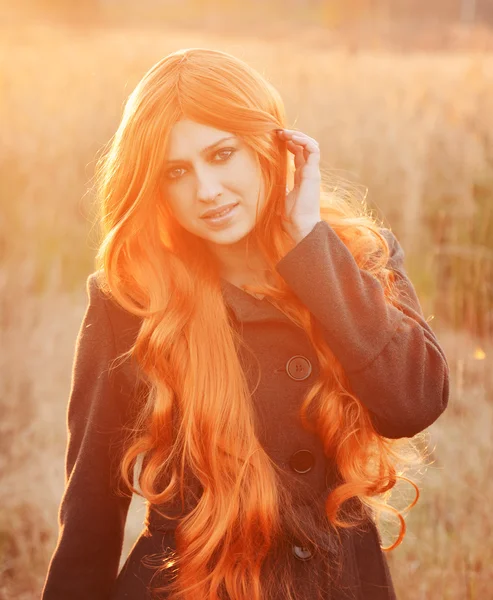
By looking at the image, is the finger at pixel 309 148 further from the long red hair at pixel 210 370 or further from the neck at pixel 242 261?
the neck at pixel 242 261

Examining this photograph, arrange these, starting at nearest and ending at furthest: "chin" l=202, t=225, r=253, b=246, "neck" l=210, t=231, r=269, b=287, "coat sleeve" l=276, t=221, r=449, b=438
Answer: "coat sleeve" l=276, t=221, r=449, b=438 → "chin" l=202, t=225, r=253, b=246 → "neck" l=210, t=231, r=269, b=287

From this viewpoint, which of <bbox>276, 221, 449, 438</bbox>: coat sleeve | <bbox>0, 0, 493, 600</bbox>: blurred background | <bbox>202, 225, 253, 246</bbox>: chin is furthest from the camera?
<bbox>0, 0, 493, 600</bbox>: blurred background

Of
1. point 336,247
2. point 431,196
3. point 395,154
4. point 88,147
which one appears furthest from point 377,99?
point 336,247

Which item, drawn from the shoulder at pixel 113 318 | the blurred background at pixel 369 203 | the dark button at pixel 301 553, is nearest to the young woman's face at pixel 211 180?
the shoulder at pixel 113 318

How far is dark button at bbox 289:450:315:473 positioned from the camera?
1.67 metres

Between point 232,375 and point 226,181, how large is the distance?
1.55 feet

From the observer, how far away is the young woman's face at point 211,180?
162 cm

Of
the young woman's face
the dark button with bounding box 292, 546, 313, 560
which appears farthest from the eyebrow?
the dark button with bounding box 292, 546, 313, 560

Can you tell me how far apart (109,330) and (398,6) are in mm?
14545

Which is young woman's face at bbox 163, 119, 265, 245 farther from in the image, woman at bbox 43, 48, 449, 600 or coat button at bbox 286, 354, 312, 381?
coat button at bbox 286, 354, 312, 381

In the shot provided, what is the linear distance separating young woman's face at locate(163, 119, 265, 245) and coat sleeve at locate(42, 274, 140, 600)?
327 millimetres

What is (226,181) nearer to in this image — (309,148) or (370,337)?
(309,148)

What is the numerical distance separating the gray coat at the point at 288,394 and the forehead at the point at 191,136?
324 mm

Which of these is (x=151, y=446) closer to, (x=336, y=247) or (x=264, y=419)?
(x=264, y=419)
